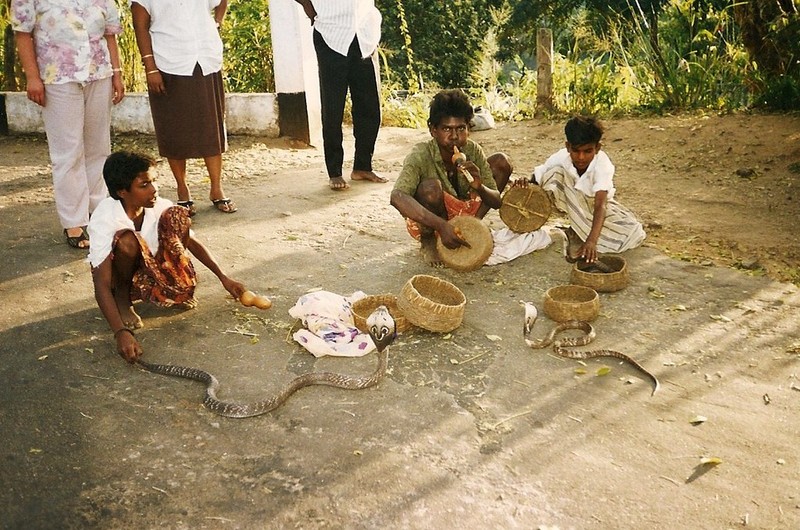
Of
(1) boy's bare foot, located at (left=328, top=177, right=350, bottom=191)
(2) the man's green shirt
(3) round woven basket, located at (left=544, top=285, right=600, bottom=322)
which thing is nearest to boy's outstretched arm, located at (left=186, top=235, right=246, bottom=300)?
(2) the man's green shirt

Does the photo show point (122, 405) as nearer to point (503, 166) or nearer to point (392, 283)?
point (392, 283)

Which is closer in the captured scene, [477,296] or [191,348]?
[191,348]

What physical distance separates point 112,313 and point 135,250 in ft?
1.10

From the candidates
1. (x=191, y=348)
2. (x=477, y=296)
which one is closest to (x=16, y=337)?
(x=191, y=348)

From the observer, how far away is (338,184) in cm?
609

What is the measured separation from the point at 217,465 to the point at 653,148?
5.89 m

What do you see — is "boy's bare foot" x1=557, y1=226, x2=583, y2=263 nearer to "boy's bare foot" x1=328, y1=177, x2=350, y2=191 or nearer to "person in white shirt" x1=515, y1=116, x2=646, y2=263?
"person in white shirt" x1=515, y1=116, x2=646, y2=263

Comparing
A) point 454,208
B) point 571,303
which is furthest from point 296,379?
point 454,208

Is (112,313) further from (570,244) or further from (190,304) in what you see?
(570,244)

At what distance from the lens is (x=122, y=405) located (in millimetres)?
2945

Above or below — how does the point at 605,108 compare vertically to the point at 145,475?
above

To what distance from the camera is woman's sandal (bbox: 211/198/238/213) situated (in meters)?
5.52

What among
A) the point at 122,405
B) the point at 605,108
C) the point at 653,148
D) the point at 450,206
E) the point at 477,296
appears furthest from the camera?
the point at 605,108

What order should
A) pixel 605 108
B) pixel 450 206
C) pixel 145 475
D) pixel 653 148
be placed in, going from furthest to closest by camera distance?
pixel 605 108 → pixel 653 148 → pixel 450 206 → pixel 145 475
